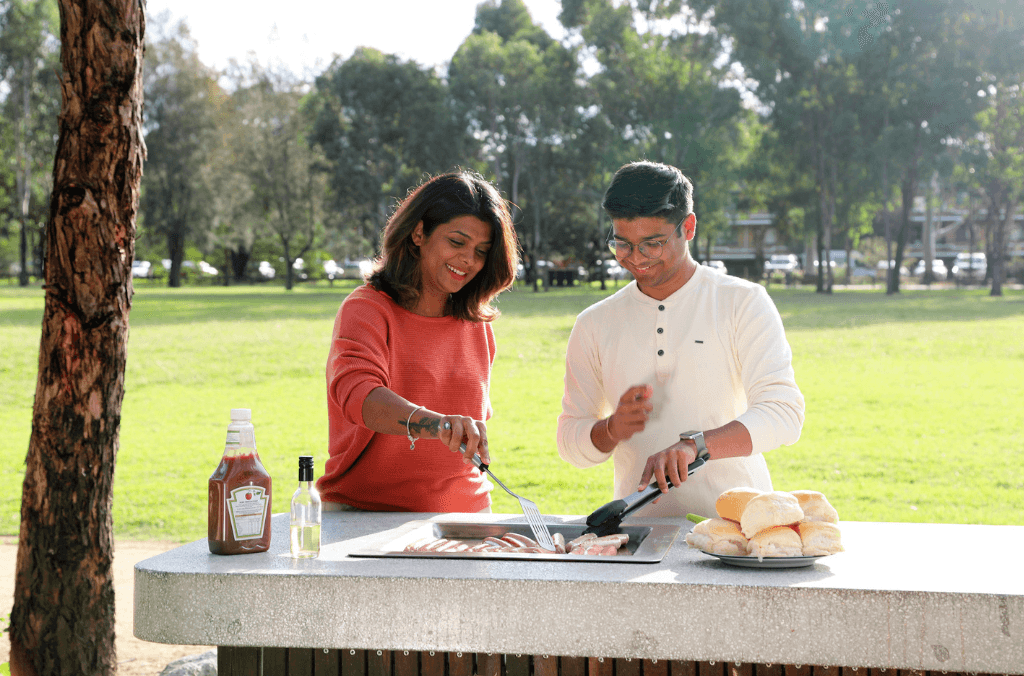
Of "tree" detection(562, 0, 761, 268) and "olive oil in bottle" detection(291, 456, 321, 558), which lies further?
"tree" detection(562, 0, 761, 268)

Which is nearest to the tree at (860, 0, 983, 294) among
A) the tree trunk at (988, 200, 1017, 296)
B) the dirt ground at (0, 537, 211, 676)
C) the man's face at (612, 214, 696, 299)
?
the tree trunk at (988, 200, 1017, 296)

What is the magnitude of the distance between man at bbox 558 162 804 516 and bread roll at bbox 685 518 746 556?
0.51 m

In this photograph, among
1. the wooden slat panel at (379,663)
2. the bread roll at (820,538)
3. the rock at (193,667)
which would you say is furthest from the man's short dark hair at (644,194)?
the rock at (193,667)

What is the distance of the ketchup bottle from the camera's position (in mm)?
2326

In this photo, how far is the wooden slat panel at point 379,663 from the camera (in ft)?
7.67

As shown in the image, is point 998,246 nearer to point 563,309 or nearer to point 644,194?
point 563,309

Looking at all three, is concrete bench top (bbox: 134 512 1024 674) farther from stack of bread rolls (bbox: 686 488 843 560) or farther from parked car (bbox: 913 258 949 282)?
parked car (bbox: 913 258 949 282)

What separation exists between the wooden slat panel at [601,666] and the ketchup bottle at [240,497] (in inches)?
33.3

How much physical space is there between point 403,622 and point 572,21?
1753 inches

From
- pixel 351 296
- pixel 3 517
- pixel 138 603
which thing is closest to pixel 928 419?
pixel 3 517

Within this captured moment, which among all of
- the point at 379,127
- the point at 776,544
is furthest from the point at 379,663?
the point at 379,127

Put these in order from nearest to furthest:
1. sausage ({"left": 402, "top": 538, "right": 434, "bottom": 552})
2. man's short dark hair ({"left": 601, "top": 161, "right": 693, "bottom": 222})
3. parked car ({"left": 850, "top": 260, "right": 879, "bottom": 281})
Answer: sausage ({"left": 402, "top": 538, "right": 434, "bottom": 552}), man's short dark hair ({"left": 601, "top": 161, "right": 693, "bottom": 222}), parked car ({"left": 850, "top": 260, "right": 879, "bottom": 281})

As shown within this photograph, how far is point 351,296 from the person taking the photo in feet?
10.5

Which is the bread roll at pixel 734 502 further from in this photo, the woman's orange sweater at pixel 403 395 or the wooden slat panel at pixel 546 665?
the woman's orange sweater at pixel 403 395
